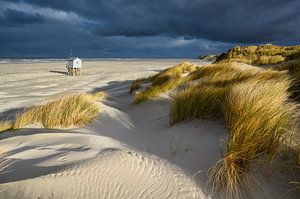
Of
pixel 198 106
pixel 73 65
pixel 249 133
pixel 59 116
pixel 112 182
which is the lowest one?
pixel 73 65

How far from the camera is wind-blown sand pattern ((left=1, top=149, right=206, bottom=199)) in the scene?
1836 millimetres

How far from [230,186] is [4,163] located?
201cm

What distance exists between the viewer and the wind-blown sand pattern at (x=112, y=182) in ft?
6.02

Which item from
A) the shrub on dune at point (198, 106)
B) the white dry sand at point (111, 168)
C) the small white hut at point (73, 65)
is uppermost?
the shrub on dune at point (198, 106)

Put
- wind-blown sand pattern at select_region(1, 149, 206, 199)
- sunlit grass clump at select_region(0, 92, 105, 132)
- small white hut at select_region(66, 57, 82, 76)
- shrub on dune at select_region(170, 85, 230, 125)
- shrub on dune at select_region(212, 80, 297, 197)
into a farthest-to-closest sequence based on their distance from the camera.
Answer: small white hut at select_region(66, 57, 82, 76) < sunlit grass clump at select_region(0, 92, 105, 132) < shrub on dune at select_region(170, 85, 230, 125) < shrub on dune at select_region(212, 80, 297, 197) < wind-blown sand pattern at select_region(1, 149, 206, 199)

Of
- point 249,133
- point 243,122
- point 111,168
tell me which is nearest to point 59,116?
point 111,168

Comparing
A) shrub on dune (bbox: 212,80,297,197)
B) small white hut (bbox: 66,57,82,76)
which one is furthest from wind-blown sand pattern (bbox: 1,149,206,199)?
small white hut (bbox: 66,57,82,76)

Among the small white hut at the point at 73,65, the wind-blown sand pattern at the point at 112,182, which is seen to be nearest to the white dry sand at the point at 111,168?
the wind-blown sand pattern at the point at 112,182

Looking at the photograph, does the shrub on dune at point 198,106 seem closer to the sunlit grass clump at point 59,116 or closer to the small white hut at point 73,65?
the sunlit grass clump at point 59,116

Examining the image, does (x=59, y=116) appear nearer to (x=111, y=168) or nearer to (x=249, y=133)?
(x=111, y=168)

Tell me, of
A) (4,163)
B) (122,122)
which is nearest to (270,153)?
(4,163)

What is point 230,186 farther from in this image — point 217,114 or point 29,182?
point 217,114

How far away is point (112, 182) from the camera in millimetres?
1985

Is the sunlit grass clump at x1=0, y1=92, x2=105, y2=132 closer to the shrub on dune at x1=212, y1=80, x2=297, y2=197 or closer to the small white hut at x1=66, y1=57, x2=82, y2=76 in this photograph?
the shrub on dune at x1=212, y1=80, x2=297, y2=197
